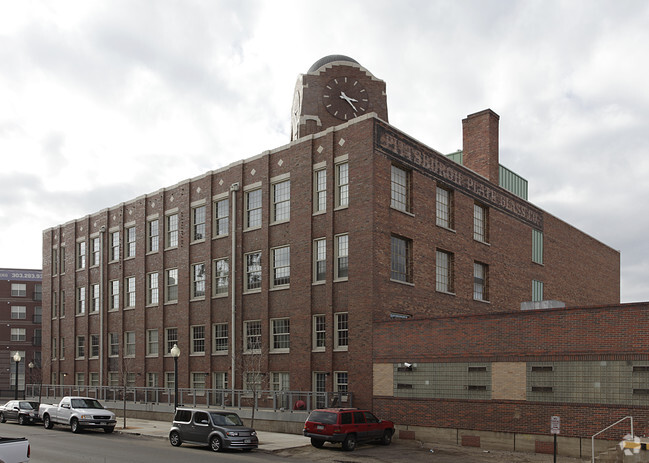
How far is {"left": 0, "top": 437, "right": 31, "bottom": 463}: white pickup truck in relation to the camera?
15.2m

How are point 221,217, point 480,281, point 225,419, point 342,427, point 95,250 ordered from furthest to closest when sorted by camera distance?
point 95,250 → point 221,217 → point 480,281 → point 225,419 → point 342,427

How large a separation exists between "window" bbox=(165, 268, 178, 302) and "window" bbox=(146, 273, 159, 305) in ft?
5.03

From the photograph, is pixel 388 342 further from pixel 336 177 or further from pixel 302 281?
pixel 336 177

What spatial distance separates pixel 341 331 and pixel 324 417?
7.27 meters

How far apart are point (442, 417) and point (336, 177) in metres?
12.5

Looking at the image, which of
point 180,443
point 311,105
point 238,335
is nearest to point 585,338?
point 180,443

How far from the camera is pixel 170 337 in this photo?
145 feet

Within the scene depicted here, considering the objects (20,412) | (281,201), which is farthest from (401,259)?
(20,412)

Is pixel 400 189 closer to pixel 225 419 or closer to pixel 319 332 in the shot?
pixel 319 332

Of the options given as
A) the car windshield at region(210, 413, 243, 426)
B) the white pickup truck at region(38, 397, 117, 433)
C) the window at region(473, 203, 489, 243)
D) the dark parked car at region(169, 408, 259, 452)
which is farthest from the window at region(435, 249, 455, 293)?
the white pickup truck at region(38, 397, 117, 433)

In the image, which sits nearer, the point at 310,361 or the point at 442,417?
the point at 442,417

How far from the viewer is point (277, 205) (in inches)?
1491

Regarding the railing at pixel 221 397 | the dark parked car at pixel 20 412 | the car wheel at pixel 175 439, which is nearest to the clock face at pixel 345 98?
the railing at pixel 221 397

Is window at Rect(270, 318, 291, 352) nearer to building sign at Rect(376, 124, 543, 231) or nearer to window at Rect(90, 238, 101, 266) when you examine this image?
building sign at Rect(376, 124, 543, 231)
